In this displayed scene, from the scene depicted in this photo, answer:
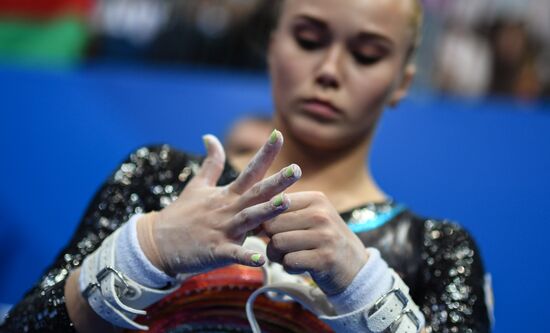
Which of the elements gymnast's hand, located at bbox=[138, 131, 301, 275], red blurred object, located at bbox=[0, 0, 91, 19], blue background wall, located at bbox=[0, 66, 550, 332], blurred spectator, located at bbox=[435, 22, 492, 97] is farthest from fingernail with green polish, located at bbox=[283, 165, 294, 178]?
red blurred object, located at bbox=[0, 0, 91, 19]

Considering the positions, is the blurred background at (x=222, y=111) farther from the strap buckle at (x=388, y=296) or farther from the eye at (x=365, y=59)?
the strap buckle at (x=388, y=296)

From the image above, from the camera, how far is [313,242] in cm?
80

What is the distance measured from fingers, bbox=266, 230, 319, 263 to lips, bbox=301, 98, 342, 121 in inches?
10.4

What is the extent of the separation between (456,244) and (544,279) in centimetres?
84

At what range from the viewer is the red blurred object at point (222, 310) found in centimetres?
92

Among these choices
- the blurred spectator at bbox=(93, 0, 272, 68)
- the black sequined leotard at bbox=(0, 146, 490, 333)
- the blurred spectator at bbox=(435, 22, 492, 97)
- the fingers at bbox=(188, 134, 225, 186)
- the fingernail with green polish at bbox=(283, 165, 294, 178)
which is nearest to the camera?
the fingernail with green polish at bbox=(283, 165, 294, 178)

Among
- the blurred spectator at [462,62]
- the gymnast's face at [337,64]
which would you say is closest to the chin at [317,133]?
the gymnast's face at [337,64]

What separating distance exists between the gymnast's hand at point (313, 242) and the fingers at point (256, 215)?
0.03 m

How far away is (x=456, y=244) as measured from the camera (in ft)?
3.46

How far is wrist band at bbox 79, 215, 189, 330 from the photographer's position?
0.83m

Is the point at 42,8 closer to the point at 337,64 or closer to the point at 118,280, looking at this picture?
the point at 337,64

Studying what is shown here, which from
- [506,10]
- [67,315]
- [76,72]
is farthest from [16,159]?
[506,10]

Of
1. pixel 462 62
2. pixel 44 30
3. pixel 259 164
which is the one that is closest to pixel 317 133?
pixel 259 164

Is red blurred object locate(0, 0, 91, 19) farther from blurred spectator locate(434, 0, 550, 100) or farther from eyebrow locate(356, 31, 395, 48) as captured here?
eyebrow locate(356, 31, 395, 48)
